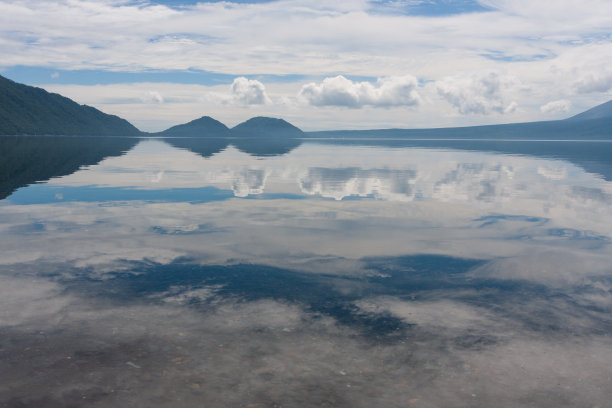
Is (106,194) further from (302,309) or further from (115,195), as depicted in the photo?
(302,309)

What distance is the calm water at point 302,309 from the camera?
7.49m

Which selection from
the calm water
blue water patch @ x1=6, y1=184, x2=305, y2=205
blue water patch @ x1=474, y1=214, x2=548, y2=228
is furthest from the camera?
blue water patch @ x1=6, y1=184, x2=305, y2=205

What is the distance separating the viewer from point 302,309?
1052 cm

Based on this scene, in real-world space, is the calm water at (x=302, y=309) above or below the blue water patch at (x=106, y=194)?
below

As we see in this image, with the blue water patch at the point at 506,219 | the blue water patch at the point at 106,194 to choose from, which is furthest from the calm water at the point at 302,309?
the blue water patch at the point at 106,194

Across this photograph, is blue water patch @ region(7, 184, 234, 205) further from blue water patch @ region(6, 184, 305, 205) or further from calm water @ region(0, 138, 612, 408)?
calm water @ region(0, 138, 612, 408)

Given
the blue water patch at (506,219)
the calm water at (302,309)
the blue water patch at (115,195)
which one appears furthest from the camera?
the blue water patch at (115,195)

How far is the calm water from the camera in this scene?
749 cm

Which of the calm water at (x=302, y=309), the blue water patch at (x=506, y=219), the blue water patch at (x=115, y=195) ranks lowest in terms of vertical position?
the calm water at (x=302, y=309)

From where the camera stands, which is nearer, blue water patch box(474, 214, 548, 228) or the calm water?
the calm water

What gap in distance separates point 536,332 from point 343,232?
9.38m

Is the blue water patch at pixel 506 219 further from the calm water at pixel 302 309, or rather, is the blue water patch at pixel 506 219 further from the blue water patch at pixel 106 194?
the blue water patch at pixel 106 194

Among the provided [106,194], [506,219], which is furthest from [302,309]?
[106,194]

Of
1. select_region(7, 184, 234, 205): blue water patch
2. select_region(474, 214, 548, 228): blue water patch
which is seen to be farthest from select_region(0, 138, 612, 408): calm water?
select_region(7, 184, 234, 205): blue water patch
